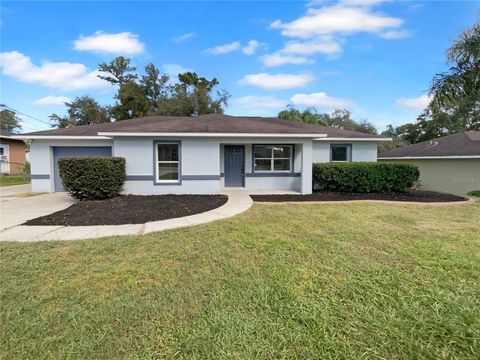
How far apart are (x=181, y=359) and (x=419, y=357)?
1975 mm

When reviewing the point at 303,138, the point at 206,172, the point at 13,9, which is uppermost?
the point at 13,9

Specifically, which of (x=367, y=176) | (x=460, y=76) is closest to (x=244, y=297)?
(x=367, y=176)

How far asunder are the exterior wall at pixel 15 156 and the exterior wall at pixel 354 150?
86.9 feet

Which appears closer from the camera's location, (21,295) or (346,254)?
(21,295)

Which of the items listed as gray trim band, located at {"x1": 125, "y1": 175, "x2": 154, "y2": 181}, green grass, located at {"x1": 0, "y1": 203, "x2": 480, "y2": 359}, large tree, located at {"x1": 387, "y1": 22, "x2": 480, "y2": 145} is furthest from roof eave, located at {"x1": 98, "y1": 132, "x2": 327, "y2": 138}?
green grass, located at {"x1": 0, "y1": 203, "x2": 480, "y2": 359}

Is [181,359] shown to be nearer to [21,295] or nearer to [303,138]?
[21,295]

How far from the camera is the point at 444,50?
9258mm

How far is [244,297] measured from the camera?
2953mm

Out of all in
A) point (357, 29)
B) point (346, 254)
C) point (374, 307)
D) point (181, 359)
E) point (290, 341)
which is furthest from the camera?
point (357, 29)

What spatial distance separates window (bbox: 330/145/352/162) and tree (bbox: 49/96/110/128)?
91.5 feet

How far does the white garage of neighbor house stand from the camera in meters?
10.0

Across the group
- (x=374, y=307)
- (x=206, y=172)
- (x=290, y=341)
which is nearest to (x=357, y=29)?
(x=206, y=172)

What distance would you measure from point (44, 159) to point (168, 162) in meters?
6.31

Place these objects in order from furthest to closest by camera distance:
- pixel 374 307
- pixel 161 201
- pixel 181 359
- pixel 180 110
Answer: pixel 180 110 < pixel 161 201 < pixel 374 307 < pixel 181 359
